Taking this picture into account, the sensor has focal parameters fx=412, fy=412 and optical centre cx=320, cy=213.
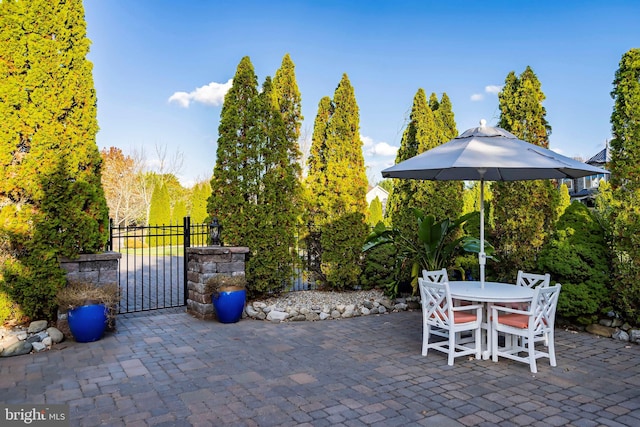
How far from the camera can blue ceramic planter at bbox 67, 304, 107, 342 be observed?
15.5 ft

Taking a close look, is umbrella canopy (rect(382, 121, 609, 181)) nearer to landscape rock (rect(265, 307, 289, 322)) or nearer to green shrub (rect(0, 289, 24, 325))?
landscape rock (rect(265, 307, 289, 322))

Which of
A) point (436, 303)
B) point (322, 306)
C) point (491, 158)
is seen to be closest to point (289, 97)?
point (322, 306)

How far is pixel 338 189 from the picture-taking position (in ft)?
24.5

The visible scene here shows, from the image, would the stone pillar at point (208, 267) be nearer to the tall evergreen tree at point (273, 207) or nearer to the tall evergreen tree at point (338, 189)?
the tall evergreen tree at point (273, 207)

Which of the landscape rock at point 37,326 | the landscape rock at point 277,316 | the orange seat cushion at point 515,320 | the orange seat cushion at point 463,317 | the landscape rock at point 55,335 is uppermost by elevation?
the orange seat cushion at point 515,320

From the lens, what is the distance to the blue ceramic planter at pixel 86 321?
4.73 m

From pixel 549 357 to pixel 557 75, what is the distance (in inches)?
259

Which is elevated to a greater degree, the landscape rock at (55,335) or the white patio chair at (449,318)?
the white patio chair at (449,318)

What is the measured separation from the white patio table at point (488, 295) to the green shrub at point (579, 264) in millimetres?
1210

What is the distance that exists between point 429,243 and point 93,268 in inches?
189

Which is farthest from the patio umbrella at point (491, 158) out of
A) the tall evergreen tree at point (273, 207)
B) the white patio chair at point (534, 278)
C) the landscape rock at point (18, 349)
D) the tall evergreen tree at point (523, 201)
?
the landscape rock at point (18, 349)

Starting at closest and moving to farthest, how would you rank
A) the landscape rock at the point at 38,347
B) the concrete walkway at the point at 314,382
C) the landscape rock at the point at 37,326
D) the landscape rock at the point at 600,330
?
1. the concrete walkway at the point at 314,382
2. the landscape rock at the point at 38,347
3. the landscape rock at the point at 37,326
4. the landscape rock at the point at 600,330

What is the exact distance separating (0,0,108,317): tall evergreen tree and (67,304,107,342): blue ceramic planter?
66 cm

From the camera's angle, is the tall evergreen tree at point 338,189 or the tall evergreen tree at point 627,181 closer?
the tall evergreen tree at point 627,181
